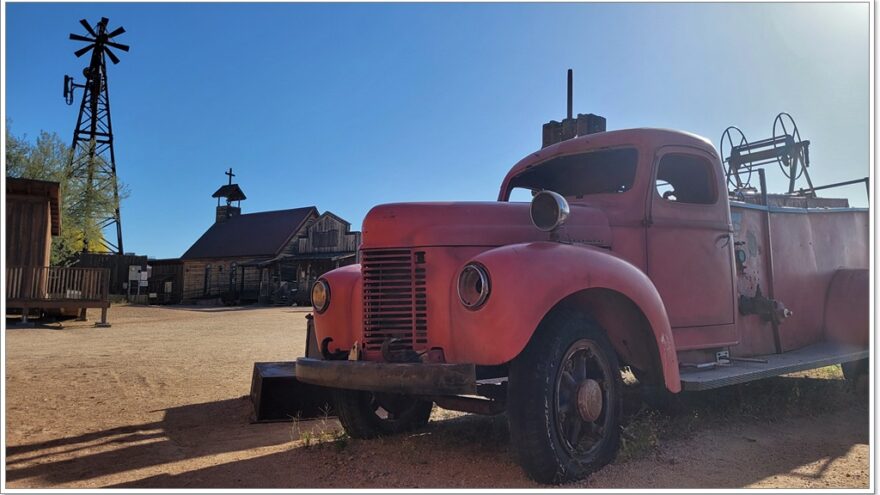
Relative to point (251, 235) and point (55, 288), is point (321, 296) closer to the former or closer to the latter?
point (55, 288)

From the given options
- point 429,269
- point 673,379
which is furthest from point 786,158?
point 429,269

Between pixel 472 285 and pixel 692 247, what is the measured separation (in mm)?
2034

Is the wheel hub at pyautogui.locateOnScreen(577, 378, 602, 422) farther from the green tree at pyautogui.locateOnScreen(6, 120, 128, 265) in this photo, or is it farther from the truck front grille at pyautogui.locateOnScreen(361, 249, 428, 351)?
the green tree at pyautogui.locateOnScreen(6, 120, 128, 265)

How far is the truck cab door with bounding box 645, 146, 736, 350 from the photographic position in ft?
13.6

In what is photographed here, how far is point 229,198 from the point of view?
4169 centimetres

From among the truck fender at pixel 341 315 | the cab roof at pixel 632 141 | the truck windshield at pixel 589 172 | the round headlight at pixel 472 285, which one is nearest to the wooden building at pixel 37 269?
the truck fender at pixel 341 315

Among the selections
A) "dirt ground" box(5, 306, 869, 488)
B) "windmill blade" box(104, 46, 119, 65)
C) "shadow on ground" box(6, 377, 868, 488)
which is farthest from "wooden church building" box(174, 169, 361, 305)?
"shadow on ground" box(6, 377, 868, 488)

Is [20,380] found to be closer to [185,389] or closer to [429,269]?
[185,389]

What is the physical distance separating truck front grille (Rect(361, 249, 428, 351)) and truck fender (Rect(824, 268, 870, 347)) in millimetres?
4197

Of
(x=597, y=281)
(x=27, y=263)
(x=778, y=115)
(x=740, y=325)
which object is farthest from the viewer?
(x=27, y=263)

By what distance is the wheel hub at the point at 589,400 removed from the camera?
3.26m

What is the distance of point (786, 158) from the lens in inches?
241

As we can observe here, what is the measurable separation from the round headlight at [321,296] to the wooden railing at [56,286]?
1284 centimetres

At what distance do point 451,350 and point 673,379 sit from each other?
136cm
